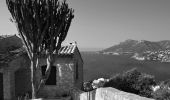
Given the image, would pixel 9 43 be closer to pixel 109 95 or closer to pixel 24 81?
pixel 24 81

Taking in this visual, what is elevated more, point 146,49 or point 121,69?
point 146,49

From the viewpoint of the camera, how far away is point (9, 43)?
60.3ft

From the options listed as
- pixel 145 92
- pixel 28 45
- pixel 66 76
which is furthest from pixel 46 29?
pixel 145 92

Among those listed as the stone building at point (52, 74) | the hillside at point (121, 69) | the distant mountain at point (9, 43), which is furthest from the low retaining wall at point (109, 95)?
the hillside at point (121, 69)

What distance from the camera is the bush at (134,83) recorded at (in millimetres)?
18080

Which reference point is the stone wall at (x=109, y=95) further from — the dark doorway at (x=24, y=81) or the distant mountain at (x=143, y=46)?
the distant mountain at (x=143, y=46)

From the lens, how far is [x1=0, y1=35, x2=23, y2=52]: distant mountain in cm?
1746

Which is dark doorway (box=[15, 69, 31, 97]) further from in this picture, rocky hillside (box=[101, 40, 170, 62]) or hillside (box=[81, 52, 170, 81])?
rocky hillside (box=[101, 40, 170, 62])

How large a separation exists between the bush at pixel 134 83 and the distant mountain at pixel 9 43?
9.52m

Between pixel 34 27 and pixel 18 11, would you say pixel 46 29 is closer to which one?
pixel 34 27

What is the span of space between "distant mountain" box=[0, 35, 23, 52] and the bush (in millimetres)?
9522

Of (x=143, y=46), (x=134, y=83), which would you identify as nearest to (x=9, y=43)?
(x=134, y=83)

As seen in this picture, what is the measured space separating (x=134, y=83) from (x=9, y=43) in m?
11.7

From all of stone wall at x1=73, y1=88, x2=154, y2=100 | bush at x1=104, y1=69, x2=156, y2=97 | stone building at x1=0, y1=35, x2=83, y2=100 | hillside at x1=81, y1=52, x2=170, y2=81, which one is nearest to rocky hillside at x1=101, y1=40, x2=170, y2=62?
hillside at x1=81, y1=52, x2=170, y2=81
